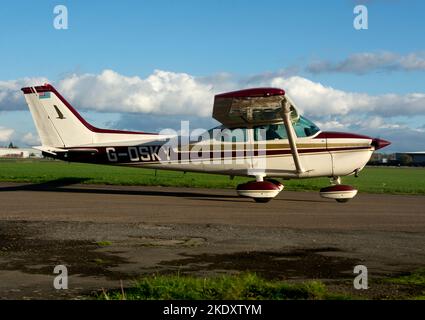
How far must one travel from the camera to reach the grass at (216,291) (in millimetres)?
4504

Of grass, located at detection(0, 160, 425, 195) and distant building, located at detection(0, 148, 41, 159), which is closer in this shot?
grass, located at detection(0, 160, 425, 195)

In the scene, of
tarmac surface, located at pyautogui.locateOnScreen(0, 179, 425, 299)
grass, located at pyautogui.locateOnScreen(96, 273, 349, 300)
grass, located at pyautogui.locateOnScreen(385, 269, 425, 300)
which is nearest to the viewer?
grass, located at pyautogui.locateOnScreen(96, 273, 349, 300)

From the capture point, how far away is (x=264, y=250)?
750 centimetres

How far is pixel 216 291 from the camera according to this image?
4.64m

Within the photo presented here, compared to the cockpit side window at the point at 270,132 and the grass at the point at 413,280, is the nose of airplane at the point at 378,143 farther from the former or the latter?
the grass at the point at 413,280

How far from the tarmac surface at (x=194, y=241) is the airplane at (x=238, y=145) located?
1603 millimetres

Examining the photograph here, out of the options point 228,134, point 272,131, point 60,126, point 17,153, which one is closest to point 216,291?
point 272,131

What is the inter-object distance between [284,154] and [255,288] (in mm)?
11404

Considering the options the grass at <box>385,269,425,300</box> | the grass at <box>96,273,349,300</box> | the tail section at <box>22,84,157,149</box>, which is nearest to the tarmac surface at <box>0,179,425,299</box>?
the grass at <box>385,269,425,300</box>

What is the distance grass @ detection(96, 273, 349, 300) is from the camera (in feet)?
14.8

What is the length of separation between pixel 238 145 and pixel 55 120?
6468mm

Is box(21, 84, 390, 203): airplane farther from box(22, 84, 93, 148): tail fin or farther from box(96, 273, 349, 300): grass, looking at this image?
box(96, 273, 349, 300): grass

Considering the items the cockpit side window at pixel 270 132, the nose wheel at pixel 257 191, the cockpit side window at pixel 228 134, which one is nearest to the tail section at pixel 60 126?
the cockpit side window at pixel 228 134

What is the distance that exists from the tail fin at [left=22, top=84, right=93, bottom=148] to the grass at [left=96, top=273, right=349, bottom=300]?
13.7m
